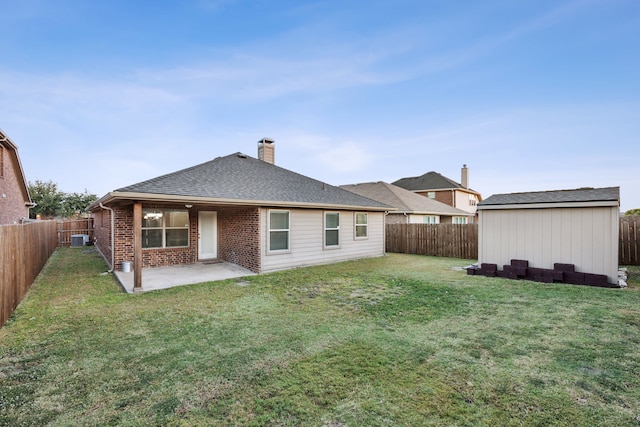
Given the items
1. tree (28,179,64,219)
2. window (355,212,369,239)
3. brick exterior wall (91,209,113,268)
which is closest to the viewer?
brick exterior wall (91,209,113,268)

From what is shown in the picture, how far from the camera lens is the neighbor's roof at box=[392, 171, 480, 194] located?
28.7 m

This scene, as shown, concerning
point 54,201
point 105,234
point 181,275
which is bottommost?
point 181,275

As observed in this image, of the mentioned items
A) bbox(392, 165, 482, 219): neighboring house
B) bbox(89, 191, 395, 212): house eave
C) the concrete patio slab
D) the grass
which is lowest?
the concrete patio slab

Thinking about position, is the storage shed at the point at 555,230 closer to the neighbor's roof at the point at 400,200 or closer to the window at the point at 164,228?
the neighbor's roof at the point at 400,200

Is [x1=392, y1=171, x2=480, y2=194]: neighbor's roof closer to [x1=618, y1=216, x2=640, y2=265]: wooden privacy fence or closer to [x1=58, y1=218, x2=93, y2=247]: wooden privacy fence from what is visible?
[x1=618, y1=216, x2=640, y2=265]: wooden privacy fence

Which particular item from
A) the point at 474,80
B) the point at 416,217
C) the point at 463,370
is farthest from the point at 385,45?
the point at 463,370

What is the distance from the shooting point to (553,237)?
8.49 m

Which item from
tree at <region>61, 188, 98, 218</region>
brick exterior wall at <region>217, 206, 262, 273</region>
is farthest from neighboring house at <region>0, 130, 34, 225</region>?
tree at <region>61, 188, 98, 218</region>

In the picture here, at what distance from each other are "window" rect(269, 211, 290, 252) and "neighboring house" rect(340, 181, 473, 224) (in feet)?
27.6

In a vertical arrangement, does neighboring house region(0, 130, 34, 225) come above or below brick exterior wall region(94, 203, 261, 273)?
above

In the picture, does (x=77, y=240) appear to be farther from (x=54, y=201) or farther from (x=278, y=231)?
(x=54, y=201)

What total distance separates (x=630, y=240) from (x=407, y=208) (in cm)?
955

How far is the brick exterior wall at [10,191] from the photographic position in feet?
46.8

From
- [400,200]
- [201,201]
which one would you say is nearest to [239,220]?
[201,201]
